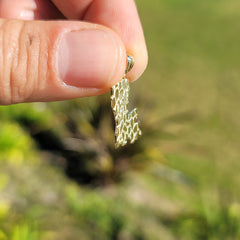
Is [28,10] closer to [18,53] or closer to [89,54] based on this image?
[18,53]

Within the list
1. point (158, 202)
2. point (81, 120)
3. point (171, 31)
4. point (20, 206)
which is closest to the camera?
point (20, 206)

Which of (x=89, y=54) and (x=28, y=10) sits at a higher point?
(x=89, y=54)

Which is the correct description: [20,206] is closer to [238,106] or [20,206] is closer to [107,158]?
[107,158]

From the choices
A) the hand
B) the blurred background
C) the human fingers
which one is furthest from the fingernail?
the blurred background

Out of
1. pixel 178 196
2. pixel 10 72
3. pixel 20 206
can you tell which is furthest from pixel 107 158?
pixel 10 72

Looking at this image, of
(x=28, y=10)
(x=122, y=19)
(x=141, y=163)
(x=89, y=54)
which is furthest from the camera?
(x=141, y=163)

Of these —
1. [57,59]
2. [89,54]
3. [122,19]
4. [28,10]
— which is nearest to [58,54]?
[57,59]
